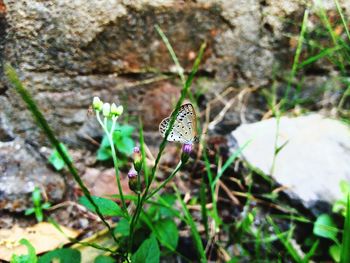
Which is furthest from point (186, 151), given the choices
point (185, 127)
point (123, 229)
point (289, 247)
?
point (289, 247)

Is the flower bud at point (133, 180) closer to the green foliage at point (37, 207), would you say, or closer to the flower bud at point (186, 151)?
the flower bud at point (186, 151)

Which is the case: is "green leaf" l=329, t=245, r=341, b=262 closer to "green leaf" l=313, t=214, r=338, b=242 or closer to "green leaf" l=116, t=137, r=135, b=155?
"green leaf" l=313, t=214, r=338, b=242

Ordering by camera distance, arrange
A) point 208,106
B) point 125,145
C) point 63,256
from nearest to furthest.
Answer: point 63,256, point 125,145, point 208,106

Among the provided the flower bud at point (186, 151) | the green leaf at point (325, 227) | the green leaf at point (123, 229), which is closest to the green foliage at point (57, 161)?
the green leaf at point (123, 229)

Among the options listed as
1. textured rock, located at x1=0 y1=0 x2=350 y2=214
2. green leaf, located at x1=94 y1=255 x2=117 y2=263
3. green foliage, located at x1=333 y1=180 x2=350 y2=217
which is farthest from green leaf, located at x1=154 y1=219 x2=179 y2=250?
green foliage, located at x1=333 y1=180 x2=350 y2=217

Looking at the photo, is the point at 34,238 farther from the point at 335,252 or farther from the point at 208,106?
the point at 335,252

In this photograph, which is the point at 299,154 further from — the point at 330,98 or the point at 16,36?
the point at 16,36
